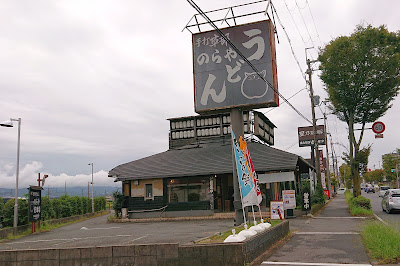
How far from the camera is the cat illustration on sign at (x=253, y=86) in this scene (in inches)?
632

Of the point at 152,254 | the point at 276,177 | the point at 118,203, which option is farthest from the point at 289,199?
the point at 152,254

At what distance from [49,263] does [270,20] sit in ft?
43.1

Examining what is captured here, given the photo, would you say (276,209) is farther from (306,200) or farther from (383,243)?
(383,243)

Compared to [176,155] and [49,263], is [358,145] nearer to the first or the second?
[176,155]

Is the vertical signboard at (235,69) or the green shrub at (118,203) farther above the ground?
the vertical signboard at (235,69)

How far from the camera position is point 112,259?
29.5 ft

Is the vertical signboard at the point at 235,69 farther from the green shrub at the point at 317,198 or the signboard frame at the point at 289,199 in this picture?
the green shrub at the point at 317,198

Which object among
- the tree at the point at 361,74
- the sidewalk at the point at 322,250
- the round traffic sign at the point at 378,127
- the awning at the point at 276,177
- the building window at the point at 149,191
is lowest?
the sidewalk at the point at 322,250

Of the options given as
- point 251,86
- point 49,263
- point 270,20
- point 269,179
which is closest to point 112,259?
point 49,263

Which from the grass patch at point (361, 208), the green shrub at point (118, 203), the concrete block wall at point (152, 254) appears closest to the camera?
the concrete block wall at point (152, 254)

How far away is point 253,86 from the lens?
639 inches

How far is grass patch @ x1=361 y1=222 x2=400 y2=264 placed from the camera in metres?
7.84

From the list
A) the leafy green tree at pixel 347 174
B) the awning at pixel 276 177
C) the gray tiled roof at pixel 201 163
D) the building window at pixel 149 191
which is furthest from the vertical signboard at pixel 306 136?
the leafy green tree at pixel 347 174

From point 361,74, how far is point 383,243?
16.3 metres
